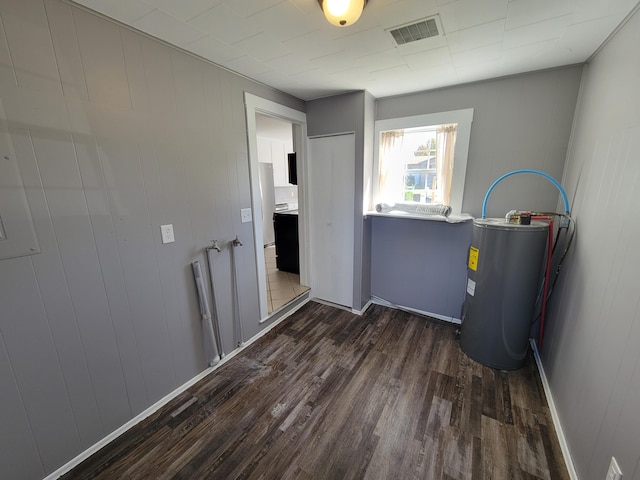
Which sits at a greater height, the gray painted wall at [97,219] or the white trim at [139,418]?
the gray painted wall at [97,219]

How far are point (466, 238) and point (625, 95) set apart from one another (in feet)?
4.58

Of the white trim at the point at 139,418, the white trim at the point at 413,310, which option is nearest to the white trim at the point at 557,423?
the white trim at the point at 413,310

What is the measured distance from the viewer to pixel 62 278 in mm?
1263

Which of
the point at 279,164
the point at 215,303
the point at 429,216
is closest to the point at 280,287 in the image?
the point at 215,303

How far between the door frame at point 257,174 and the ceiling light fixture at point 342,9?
3.67 ft

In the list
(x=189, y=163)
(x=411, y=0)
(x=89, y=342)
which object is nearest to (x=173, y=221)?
(x=189, y=163)

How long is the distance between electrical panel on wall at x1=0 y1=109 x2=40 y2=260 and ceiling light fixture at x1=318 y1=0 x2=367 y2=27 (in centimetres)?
146

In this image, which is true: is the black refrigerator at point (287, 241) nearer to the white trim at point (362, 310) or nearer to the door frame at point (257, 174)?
the door frame at point (257, 174)

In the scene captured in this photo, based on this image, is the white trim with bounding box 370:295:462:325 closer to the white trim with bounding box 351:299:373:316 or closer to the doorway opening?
the white trim with bounding box 351:299:373:316

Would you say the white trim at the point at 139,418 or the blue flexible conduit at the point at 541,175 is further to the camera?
the blue flexible conduit at the point at 541,175

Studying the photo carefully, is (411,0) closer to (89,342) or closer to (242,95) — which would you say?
(242,95)

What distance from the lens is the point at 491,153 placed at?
88.5 inches

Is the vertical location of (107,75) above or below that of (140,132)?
above

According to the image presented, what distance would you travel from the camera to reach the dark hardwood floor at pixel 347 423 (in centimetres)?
136
